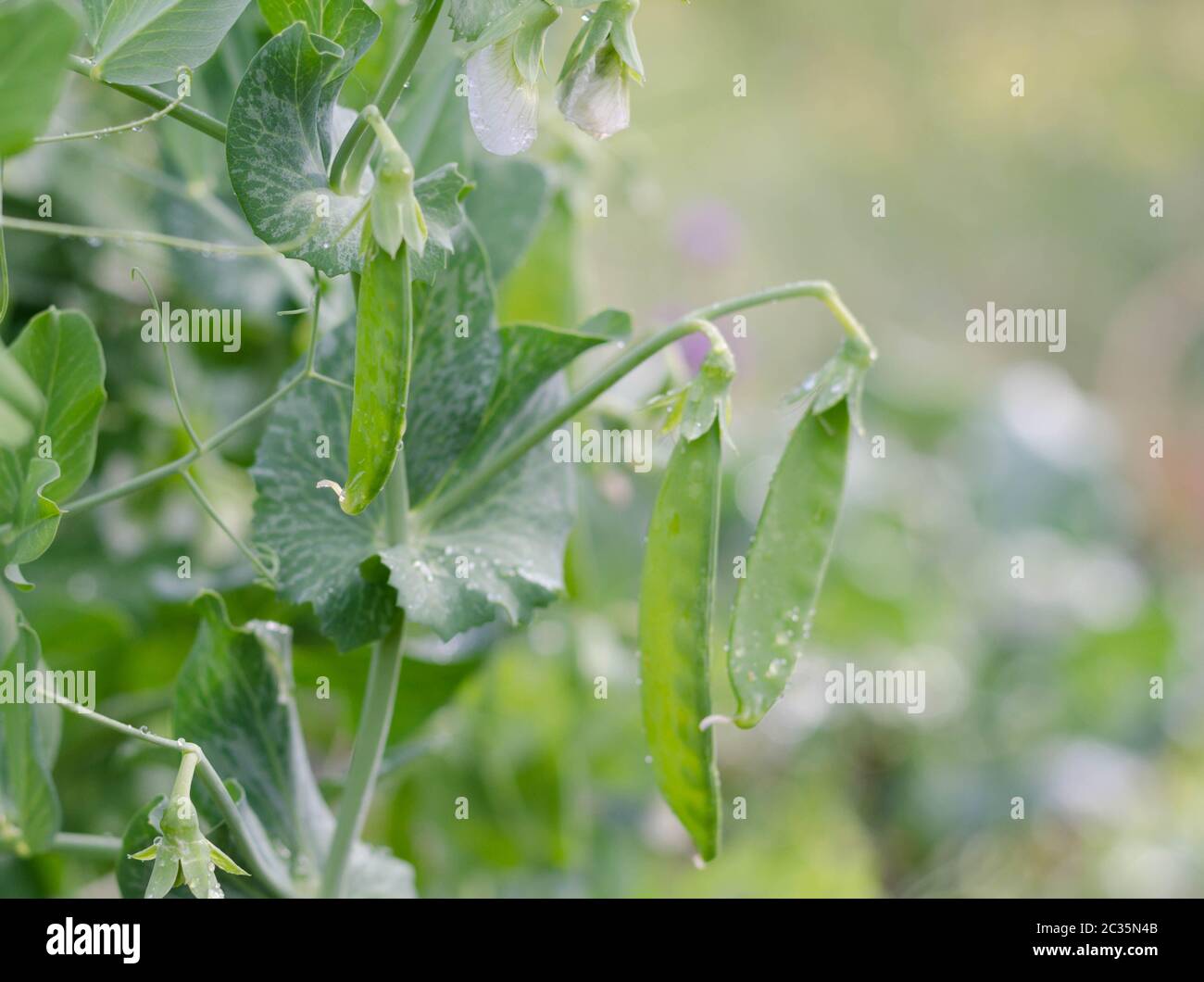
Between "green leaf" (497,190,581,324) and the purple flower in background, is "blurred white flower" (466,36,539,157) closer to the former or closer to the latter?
"green leaf" (497,190,581,324)

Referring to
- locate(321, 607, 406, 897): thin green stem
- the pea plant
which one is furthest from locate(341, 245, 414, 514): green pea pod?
locate(321, 607, 406, 897): thin green stem

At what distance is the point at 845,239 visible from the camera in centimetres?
275

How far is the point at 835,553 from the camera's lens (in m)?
1.19

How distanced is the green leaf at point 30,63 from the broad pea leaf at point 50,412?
0.45ft

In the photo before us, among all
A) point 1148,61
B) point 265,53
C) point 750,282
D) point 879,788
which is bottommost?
point 879,788

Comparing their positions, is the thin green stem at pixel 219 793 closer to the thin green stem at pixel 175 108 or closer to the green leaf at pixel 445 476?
the green leaf at pixel 445 476

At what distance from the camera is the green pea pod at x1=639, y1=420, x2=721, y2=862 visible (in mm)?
369

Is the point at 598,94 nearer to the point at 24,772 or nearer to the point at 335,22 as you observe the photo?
the point at 335,22

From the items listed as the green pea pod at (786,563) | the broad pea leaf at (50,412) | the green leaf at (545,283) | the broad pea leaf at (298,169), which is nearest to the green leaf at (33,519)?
the broad pea leaf at (50,412)

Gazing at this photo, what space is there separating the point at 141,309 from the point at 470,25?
40 cm

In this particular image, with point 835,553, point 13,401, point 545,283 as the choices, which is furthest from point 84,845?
point 835,553

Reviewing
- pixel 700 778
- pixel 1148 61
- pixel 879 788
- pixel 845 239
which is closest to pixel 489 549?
pixel 700 778

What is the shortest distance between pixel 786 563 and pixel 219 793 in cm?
20
